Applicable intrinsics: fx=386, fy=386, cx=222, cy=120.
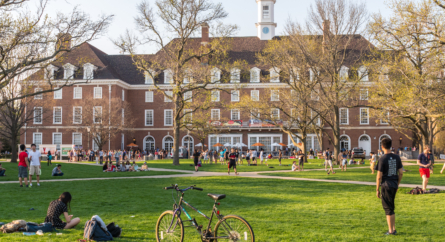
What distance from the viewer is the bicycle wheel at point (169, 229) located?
6508mm

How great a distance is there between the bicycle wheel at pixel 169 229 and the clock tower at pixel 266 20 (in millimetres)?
53838

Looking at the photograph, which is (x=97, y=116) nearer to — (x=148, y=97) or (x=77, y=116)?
(x=77, y=116)

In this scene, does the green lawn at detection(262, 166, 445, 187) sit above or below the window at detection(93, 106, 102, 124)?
below

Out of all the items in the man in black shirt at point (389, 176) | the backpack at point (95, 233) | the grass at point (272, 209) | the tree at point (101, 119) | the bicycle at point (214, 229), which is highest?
the tree at point (101, 119)

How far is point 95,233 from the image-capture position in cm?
714

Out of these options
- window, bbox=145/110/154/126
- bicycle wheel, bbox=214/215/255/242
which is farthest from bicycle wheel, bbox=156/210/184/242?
window, bbox=145/110/154/126

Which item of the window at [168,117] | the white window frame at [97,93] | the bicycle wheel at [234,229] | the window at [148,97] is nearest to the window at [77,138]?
the white window frame at [97,93]

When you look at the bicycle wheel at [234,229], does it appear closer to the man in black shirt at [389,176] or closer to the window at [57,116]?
the man in black shirt at [389,176]

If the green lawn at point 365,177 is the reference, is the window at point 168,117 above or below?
above

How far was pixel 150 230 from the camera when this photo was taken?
7.97m

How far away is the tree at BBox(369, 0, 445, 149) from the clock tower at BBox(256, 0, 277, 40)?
105 feet

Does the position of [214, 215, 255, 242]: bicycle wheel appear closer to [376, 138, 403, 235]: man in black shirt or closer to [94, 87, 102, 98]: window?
[376, 138, 403, 235]: man in black shirt

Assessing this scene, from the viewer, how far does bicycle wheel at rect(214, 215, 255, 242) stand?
5821mm

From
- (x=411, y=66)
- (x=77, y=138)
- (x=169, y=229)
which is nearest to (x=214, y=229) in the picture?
(x=169, y=229)
